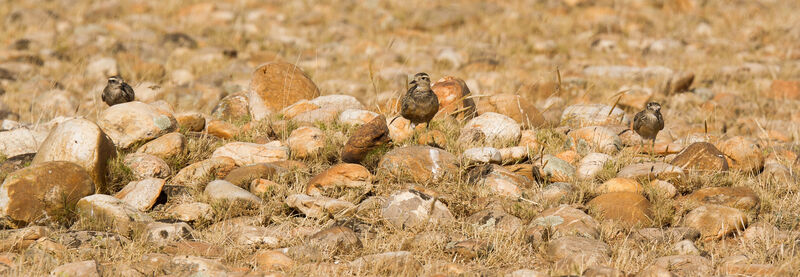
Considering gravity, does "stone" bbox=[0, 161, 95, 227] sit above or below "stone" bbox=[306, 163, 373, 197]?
above

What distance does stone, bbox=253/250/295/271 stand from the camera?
4754 mm

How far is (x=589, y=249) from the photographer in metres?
4.97

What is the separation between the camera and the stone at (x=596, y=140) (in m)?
7.04

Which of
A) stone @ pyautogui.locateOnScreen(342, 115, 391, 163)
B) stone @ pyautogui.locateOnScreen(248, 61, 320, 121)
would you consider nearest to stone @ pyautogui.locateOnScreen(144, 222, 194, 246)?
stone @ pyautogui.locateOnScreen(342, 115, 391, 163)

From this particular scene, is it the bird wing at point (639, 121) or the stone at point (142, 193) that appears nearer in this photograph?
the stone at point (142, 193)

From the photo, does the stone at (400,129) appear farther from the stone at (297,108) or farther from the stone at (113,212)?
the stone at (113,212)

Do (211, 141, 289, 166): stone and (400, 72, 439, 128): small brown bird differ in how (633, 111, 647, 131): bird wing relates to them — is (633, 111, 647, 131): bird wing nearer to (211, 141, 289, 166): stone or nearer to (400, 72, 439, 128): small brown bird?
(400, 72, 439, 128): small brown bird

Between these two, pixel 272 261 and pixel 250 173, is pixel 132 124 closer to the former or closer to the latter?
pixel 250 173

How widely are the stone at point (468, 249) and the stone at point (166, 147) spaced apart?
273 centimetres

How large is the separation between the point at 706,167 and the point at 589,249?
6.61ft

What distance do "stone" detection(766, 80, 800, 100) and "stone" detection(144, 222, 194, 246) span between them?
355 inches

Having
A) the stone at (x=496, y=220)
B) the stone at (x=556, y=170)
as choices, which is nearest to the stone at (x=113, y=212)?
the stone at (x=496, y=220)

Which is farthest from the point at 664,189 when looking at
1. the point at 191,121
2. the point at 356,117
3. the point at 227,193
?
the point at 191,121

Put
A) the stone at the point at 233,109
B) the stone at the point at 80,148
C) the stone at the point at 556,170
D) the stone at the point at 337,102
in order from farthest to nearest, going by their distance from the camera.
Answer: the stone at the point at 233,109 < the stone at the point at 337,102 < the stone at the point at 556,170 < the stone at the point at 80,148
